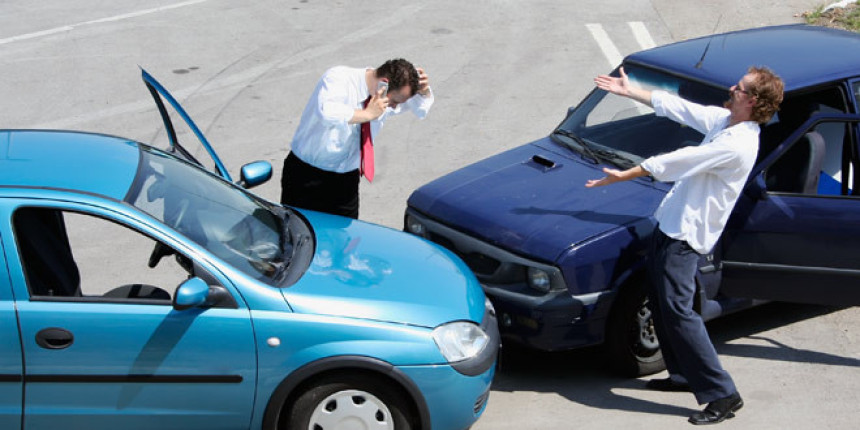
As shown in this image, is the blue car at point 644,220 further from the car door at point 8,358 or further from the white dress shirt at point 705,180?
the car door at point 8,358

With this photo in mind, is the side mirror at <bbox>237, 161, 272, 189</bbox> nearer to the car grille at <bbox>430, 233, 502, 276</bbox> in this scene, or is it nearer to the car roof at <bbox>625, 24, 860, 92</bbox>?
the car grille at <bbox>430, 233, 502, 276</bbox>

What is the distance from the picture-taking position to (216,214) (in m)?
5.74

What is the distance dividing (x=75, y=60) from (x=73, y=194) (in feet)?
28.5

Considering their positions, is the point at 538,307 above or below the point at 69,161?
below

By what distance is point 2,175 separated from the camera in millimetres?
5242

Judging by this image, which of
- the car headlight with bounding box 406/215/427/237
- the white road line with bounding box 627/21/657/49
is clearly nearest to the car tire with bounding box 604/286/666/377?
the car headlight with bounding box 406/215/427/237

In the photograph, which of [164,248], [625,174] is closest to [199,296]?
[164,248]

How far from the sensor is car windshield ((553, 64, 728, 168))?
7.05m

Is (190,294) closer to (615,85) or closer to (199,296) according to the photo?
(199,296)

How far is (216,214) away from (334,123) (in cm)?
126

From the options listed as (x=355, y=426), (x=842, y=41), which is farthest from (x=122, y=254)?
(x=842, y=41)

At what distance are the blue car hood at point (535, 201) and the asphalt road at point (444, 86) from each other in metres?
0.94

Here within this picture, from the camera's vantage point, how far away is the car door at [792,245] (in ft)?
21.0

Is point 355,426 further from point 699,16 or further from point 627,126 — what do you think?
point 699,16
